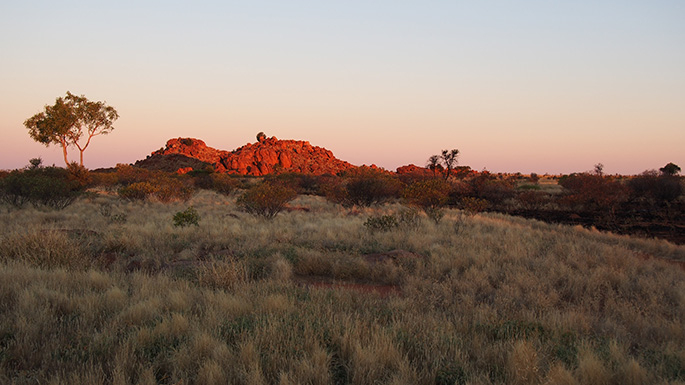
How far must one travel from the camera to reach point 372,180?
82.7ft

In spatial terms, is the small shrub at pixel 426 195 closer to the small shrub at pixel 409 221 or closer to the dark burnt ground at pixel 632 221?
the small shrub at pixel 409 221

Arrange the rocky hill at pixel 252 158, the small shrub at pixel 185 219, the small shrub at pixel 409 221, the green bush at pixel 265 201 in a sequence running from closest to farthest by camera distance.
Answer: the small shrub at pixel 185 219, the small shrub at pixel 409 221, the green bush at pixel 265 201, the rocky hill at pixel 252 158

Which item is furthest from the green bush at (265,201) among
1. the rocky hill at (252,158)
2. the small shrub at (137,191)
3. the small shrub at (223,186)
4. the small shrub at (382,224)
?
the rocky hill at (252,158)

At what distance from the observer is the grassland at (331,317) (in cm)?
339

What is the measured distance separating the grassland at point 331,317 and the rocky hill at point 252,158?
75642 mm

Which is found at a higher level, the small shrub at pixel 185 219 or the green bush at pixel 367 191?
the green bush at pixel 367 191

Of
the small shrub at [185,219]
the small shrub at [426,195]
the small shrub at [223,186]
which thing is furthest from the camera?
the small shrub at [223,186]

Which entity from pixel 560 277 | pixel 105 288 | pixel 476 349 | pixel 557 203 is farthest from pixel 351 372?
pixel 557 203

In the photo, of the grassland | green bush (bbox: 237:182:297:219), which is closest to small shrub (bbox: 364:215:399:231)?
the grassland

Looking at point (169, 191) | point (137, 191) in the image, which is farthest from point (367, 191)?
point (137, 191)

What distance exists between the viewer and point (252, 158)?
89375mm

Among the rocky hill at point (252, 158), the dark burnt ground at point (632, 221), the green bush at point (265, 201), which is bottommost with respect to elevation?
the dark burnt ground at point (632, 221)

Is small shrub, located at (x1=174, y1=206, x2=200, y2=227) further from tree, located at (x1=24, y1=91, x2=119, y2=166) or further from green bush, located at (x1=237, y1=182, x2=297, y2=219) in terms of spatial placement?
tree, located at (x1=24, y1=91, x2=119, y2=166)

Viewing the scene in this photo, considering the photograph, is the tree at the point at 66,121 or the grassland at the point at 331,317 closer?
the grassland at the point at 331,317
